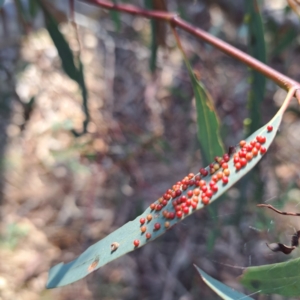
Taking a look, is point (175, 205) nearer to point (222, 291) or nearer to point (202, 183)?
point (202, 183)

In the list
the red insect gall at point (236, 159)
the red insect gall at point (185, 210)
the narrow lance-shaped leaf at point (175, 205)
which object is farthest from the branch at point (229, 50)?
the red insect gall at point (185, 210)

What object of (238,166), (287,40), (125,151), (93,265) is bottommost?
(125,151)

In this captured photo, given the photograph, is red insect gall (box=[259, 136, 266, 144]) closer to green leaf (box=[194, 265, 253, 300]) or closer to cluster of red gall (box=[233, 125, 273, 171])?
cluster of red gall (box=[233, 125, 273, 171])

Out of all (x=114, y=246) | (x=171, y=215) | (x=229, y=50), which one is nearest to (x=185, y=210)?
(x=171, y=215)

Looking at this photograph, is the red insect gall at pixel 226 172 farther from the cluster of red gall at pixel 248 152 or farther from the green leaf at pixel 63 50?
the green leaf at pixel 63 50

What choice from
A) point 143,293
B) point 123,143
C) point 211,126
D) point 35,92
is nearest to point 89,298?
point 143,293

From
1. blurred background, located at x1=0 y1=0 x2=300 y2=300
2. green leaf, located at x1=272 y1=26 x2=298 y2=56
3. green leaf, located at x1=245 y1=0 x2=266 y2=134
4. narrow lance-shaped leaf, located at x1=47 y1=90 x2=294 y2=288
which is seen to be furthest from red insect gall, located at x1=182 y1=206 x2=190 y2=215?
green leaf, located at x1=272 y1=26 x2=298 y2=56
